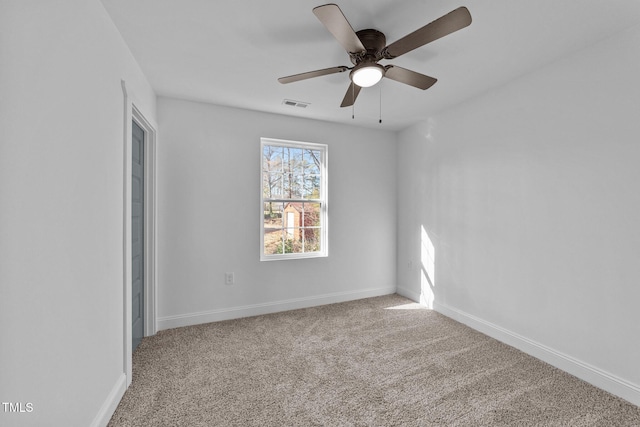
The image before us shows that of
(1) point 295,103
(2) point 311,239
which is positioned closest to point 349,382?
(2) point 311,239

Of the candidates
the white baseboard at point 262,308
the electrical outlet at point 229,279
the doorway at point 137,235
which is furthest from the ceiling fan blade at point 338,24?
the white baseboard at point 262,308

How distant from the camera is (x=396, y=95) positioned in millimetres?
3055

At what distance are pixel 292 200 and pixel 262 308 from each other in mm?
1390

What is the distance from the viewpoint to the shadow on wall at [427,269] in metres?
3.72

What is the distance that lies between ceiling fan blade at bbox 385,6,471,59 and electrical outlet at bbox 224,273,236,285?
8.96 ft

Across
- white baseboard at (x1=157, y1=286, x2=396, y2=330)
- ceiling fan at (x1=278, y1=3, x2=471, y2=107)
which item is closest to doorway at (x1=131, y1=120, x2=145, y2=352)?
white baseboard at (x1=157, y1=286, x2=396, y2=330)

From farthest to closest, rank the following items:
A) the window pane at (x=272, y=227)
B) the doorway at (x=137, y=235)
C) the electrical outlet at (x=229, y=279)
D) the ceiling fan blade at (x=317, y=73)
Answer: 1. the window pane at (x=272, y=227)
2. the electrical outlet at (x=229, y=279)
3. the doorway at (x=137, y=235)
4. the ceiling fan blade at (x=317, y=73)

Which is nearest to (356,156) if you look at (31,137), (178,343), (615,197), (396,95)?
(396,95)

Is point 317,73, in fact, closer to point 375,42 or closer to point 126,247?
point 375,42

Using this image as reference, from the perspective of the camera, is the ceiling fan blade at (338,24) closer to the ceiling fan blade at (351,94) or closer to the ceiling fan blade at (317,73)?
the ceiling fan blade at (317,73)

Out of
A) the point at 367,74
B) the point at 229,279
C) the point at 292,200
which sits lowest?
the point at 229,279

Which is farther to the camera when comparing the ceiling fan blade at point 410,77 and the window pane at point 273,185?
the window pane at point 273,185

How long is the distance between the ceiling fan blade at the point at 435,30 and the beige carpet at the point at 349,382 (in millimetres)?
2210

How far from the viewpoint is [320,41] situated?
2.10 meters
